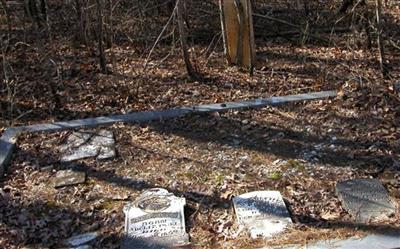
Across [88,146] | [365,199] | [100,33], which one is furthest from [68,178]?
[365,199]

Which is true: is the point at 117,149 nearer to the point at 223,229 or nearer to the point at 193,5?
the point at 223,229

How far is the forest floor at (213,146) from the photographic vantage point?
3.59 meters

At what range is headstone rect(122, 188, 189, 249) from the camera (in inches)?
131

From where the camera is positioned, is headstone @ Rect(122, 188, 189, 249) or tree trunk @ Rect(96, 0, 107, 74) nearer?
headstone @ Rect(122, 188, 189, 249)

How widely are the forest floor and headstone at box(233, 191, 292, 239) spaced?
0.06m

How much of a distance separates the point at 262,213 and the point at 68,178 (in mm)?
1589

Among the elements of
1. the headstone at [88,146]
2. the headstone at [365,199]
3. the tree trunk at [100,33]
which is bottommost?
the headstone at [365,199]

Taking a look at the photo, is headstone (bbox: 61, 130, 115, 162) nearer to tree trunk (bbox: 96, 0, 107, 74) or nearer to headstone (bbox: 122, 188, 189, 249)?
headstone (bbox: 122, 188, 189, 249)

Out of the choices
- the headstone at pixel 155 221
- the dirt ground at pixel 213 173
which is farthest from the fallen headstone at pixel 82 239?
the headstone at pixel 155 221

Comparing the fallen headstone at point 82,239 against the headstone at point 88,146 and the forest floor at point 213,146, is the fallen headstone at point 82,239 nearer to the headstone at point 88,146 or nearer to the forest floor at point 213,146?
the forest floor at point 213,146

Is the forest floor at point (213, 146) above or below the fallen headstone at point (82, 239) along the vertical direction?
above

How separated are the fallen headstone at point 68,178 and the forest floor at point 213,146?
5 cm

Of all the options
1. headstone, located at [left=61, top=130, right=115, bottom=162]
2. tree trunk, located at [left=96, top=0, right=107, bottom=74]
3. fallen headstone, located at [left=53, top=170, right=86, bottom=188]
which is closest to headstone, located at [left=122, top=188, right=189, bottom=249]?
fallen headstone, located at [left=53, top=170, right=86, bottom=188]

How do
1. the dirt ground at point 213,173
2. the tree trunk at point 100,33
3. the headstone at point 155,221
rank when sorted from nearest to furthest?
the headstone at point 155,221, the dirt ground at point 213,173, the tree trunk at point 100,33
